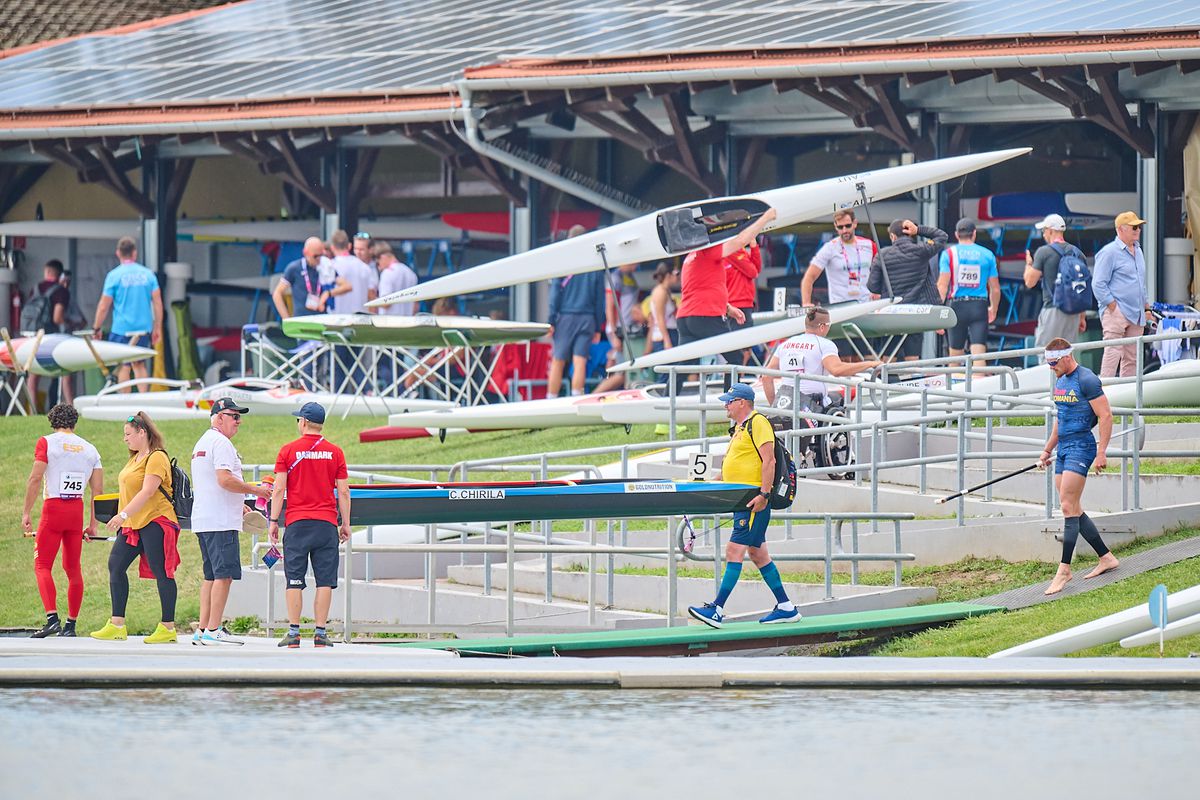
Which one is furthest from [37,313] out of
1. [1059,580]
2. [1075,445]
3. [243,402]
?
[1059,580]

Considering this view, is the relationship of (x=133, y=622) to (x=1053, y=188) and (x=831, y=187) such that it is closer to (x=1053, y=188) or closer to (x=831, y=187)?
(x=831, y=187)

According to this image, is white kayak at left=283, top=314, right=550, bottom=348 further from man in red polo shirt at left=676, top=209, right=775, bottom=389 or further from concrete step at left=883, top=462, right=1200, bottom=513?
concrete step at left=883, top=462, right=1200, bottom=513

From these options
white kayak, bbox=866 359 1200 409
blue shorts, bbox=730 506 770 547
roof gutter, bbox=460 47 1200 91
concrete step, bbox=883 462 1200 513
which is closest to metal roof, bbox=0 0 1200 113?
roof gutter, bbox=460 47 1200 91

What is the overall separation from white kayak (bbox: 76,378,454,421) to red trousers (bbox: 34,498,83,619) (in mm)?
7360

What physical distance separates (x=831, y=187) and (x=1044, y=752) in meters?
11.4

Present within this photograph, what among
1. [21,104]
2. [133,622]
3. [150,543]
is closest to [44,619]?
[133,622]

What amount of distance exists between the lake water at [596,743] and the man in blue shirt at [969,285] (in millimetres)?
9034

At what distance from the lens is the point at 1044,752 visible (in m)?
7.73

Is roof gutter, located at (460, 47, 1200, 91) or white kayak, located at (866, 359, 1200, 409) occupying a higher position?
roof gutter, located at (460, 47, 1200, 91)

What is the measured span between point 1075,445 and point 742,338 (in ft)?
17.4

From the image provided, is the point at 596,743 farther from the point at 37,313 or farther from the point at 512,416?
the point at 37,313

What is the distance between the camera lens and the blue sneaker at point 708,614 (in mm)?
11953

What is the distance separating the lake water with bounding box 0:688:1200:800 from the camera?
7.19 m

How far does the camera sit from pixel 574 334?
20328 mm
